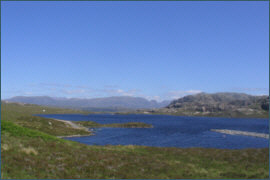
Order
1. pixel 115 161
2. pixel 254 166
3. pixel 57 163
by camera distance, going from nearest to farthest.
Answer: pixel 57 163 → pixel 115 161 → pixel 254 166

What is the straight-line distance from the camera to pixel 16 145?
29.4 metres

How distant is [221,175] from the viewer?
2738 cm

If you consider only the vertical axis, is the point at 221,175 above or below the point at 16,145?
below

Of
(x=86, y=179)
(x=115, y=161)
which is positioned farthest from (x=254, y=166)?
(x=86, y=179)

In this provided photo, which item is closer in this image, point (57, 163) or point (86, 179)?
point (86, 179)

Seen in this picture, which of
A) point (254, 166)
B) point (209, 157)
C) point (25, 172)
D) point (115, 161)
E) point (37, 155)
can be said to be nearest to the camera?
point (25, 172)

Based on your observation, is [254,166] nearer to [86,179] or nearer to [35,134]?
[86,179]

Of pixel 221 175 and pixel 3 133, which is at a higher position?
pixel 3 133

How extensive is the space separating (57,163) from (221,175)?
1855cm

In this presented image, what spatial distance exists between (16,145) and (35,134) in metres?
11.6

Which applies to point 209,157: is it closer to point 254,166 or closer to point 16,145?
point 254,166

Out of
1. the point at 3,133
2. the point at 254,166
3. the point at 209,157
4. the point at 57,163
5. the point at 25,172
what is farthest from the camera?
the point at 209,157

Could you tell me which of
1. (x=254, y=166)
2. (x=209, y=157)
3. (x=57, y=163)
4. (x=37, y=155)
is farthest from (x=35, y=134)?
(x=254, y=166)

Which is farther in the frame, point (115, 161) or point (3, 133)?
point (3, 133)
